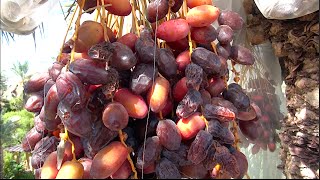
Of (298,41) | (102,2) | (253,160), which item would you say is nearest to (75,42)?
(102,2)

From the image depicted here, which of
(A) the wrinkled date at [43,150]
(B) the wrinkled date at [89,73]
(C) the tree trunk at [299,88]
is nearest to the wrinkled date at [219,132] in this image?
(B) the wrinkled date at [89,73]

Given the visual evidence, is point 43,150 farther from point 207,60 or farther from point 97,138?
point 207,60

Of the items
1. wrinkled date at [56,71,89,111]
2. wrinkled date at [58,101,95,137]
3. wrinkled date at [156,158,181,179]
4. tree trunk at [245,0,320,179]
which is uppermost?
wrinkled date at [56,71,89,111]

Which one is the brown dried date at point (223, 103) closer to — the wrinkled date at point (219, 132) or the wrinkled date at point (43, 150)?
the wrinkled date at point (219, 132)

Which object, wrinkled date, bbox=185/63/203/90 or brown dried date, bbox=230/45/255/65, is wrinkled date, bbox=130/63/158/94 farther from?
brown dried date, bbox=230/45/255/65

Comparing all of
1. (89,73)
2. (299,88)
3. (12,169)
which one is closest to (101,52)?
(89,73)

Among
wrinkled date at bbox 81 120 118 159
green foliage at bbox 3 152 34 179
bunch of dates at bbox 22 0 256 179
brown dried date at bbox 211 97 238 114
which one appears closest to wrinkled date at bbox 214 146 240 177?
bunch of dates at bbox 22 0 256 179

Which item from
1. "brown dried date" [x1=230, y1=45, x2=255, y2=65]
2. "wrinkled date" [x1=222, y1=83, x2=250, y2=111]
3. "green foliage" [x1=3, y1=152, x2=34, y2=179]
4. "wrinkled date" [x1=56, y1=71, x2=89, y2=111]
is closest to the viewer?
"wrinkled date" [x1=56, y1=71, x2=89, y2=111]
